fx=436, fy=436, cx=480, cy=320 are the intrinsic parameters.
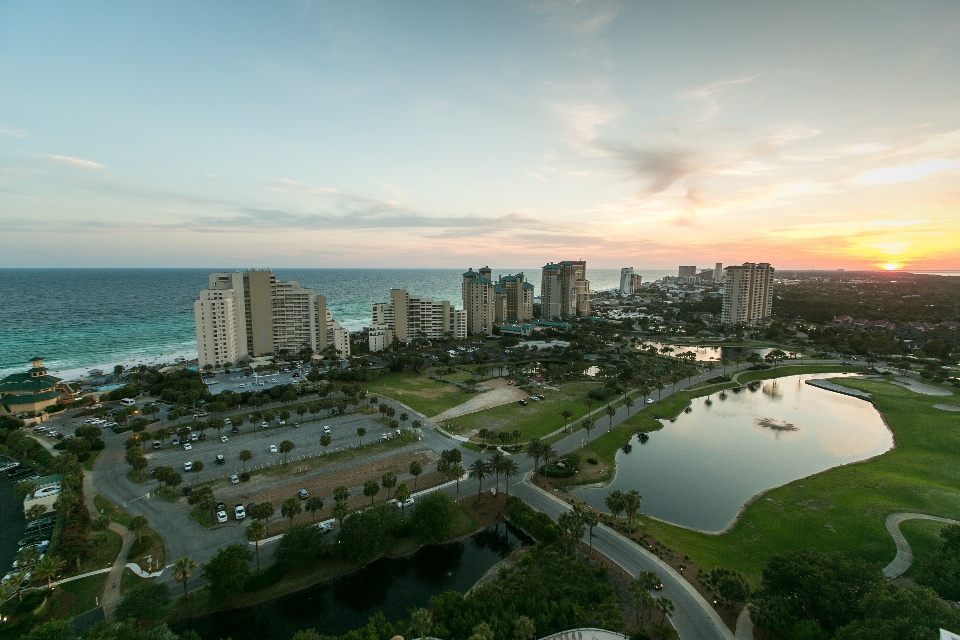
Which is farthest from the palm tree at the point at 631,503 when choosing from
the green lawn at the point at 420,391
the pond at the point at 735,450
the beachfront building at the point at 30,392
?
the beachfront building at the point at 30,392

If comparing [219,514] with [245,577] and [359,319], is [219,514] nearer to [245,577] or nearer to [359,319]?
[245,577]

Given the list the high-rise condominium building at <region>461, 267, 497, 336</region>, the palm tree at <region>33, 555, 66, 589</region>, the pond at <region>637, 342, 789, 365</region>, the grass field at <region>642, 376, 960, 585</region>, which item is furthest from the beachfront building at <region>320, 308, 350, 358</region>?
the grass field at <region>642, 376, 960, 585</region>

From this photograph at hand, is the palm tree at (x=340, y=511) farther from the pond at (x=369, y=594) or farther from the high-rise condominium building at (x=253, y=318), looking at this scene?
the high-rise condominium building at (x=253, y=318)

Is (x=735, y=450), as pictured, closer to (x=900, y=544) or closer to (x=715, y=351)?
(x=900, y=544)

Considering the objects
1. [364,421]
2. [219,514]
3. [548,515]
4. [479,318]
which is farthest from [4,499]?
[479,318]

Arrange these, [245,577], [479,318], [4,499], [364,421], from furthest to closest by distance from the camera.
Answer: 1. [479,318]
2. [364,421]
3. [4,499]
4. [245,577]

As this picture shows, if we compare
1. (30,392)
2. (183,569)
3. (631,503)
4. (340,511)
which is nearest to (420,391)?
(340,511)

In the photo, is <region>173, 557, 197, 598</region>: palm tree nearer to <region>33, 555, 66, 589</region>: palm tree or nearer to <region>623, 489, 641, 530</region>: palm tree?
<region>33, 555, 66, 589</region>: palm tree
